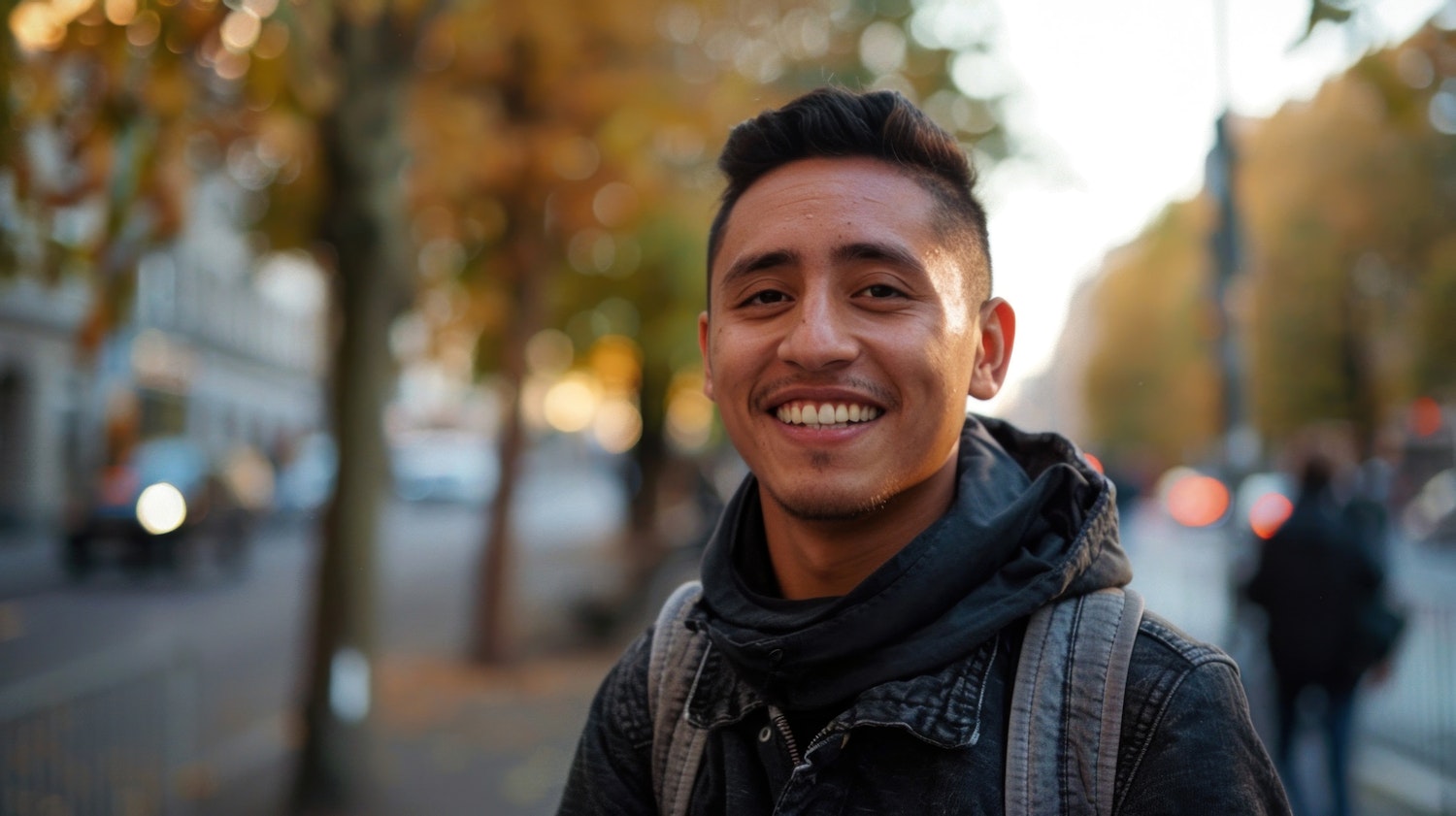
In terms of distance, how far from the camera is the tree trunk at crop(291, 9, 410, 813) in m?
6.14

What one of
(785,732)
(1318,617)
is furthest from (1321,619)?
(785,732)

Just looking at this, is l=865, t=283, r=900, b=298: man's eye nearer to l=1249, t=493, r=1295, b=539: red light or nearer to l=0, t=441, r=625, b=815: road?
l=0, t=441, r=625, b=815: road

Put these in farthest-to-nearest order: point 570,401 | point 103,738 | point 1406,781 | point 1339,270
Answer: point 1339,270 → point 570,401 → point 1406,781 → point 103,738

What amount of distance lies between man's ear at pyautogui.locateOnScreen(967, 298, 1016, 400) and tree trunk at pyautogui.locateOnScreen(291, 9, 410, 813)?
4940mm

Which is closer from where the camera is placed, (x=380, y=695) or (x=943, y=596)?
(x=943, y=596)

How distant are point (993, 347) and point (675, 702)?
0.75 meters

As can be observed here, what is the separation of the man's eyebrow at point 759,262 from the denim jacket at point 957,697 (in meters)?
0.41

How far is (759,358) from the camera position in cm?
176

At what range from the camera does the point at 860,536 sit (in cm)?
176

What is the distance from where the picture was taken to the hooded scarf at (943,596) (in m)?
1.57

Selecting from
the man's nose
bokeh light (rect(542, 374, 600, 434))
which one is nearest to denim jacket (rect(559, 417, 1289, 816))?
the man's nose

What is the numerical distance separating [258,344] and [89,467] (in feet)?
63.8

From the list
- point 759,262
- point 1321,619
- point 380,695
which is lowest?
point 380,695

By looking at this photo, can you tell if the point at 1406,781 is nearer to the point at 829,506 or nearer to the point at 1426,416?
the point at 829,506
